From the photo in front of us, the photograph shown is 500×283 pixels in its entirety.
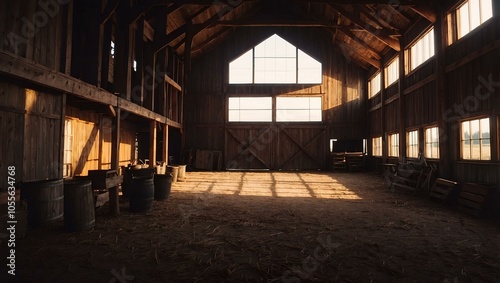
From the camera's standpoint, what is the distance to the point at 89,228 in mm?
4504

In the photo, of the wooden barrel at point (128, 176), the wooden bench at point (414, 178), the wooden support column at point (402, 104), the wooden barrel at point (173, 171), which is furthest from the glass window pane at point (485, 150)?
the wooden barrel at point (173, 171)

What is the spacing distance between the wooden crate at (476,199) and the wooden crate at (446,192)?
36cm

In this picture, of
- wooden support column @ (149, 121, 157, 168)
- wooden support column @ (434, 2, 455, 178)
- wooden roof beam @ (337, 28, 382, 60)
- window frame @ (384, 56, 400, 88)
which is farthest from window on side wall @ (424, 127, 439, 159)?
wooden support column @ (149, 121, 157, 168)

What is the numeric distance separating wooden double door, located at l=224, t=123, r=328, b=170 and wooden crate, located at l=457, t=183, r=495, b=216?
1045 cm

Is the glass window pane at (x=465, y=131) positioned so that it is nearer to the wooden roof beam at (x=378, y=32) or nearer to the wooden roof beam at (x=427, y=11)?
the wooden roof beam at (x=427, y=11)

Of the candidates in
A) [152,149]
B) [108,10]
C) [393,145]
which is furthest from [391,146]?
[108,10]

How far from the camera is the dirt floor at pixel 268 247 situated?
3.00 meters

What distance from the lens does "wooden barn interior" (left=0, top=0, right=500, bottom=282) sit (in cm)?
342

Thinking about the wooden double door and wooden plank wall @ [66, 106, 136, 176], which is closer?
wooden plank wall @ [66, 106, 136, 176]

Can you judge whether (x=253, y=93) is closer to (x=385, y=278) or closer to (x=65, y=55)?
(x=65, y=55)

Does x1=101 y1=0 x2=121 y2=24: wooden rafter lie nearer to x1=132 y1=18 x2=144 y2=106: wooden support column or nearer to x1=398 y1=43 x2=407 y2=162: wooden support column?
x1=132 y1=18 x2=144 y2=106: wooden support column

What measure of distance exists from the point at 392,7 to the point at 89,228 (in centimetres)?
1296

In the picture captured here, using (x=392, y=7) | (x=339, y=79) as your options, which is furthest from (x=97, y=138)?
(x=339, y=79)

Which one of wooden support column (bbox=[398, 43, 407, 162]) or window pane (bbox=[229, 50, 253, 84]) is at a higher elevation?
window pane (bbox=[229, 50, 253, 84])
